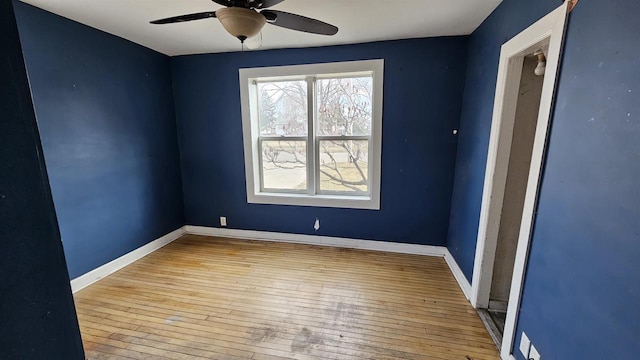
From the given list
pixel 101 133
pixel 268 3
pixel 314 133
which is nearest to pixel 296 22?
pixel 268 3

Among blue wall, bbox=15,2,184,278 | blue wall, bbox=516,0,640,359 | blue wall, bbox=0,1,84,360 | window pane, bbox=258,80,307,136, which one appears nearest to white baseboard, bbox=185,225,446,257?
blue wall, bbox=15,2,184,278

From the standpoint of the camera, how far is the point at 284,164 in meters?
3.55

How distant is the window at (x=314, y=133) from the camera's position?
313cm

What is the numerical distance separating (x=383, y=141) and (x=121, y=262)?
324cm

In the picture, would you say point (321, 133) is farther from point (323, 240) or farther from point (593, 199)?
point (593, 199)

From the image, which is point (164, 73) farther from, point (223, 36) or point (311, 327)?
point (311, 327)

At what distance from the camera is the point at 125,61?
2.89 meters

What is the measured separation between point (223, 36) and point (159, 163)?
180 cm

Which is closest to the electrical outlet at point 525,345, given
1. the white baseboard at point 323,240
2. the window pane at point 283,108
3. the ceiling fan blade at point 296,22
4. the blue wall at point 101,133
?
the white baseboard at point 323,240

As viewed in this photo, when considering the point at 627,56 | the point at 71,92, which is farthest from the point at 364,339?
the point at 71,92

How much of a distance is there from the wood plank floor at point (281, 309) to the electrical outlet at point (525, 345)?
11.4 inches

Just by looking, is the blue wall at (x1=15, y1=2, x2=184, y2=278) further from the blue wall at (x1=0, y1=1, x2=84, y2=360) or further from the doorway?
the doorway

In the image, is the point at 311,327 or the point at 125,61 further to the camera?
the point at 125,61

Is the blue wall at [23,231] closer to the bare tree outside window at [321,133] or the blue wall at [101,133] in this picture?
the blue wall at [101,133]
